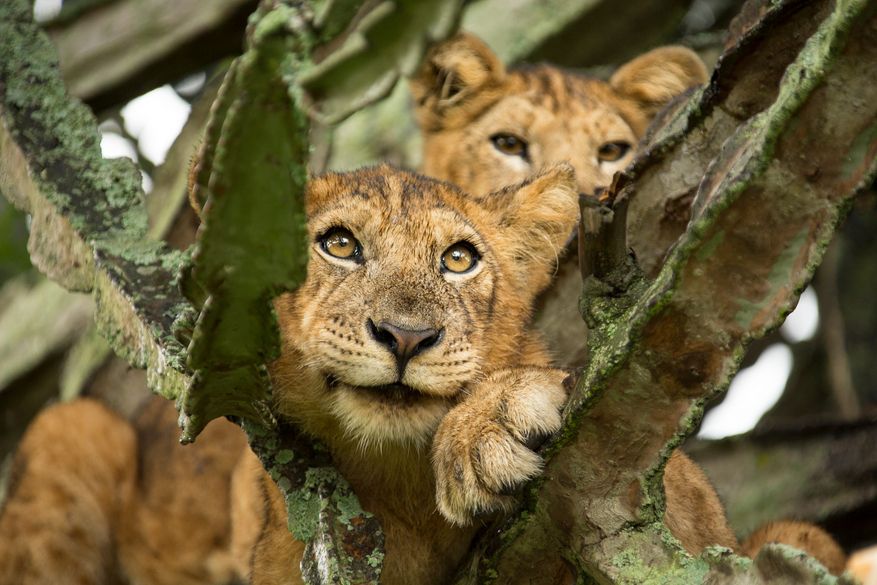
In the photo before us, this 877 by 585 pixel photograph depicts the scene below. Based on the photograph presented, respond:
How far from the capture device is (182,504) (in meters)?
5.40

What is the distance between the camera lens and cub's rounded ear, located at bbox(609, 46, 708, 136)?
6.11m

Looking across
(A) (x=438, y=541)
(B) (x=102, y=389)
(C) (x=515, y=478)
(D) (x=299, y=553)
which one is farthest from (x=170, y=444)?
(C) (x=515, y=478)

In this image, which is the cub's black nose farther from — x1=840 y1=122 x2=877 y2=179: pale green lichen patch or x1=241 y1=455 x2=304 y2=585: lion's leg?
x1=840 y1=122 x2=877 y2=179: pale green lichen patch

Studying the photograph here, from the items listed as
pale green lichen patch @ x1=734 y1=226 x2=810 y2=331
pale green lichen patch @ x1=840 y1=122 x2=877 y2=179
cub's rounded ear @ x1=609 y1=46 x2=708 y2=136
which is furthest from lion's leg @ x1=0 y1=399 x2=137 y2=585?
pale green lichen patch @ x1=840 y1=122 x2=877 y2=179

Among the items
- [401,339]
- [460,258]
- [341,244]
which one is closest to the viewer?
[401,339]

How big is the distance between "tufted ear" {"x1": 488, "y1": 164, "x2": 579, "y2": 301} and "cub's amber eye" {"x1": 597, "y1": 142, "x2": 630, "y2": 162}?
6.95 feet

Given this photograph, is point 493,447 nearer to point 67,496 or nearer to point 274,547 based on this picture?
point 274,547

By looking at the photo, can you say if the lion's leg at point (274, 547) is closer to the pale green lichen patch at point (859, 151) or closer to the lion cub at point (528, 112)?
the pale green lichen patch at point (859, 151)

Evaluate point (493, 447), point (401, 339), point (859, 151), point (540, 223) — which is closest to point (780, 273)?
point (859, 151)

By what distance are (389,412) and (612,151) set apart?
3.67 m

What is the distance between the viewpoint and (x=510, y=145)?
6.29 meters

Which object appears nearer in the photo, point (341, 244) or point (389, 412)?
point (389, 412)

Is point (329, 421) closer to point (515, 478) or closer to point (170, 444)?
point (515, 478)

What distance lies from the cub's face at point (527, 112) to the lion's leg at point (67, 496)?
115 inches
